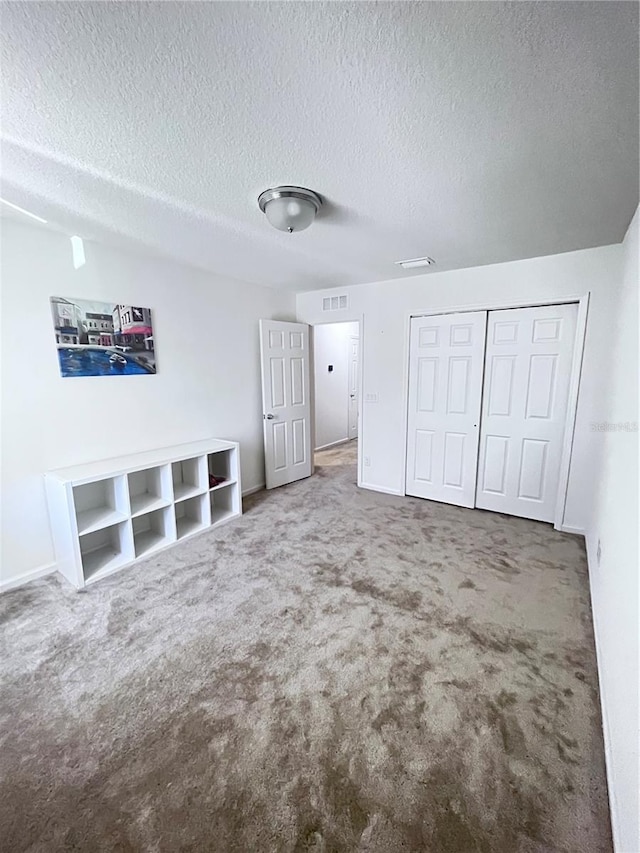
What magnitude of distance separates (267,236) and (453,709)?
2.94 meters

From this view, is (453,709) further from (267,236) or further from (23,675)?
(267,236)

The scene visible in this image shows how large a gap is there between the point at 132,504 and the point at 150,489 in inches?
10.6

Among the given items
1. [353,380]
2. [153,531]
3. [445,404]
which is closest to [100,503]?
[153,531]

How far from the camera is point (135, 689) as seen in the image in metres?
1.71

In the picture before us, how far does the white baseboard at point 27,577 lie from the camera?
2.48 m

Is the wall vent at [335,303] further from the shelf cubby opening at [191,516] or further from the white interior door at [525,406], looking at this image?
the shelf cubby opening at [191,516]

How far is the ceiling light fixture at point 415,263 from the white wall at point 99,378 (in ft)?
5.50

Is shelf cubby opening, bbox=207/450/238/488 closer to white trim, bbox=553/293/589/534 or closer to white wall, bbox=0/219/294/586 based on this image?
white wall, bbox=0/219/294/586

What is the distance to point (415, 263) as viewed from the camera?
3.26 metres

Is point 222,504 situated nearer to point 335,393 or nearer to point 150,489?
point 150,489

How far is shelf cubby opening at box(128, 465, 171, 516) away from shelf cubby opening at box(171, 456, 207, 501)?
0.40 ft

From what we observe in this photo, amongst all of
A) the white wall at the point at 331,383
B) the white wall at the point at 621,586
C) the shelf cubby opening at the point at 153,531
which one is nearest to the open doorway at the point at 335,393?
the white wall at the point at 331,383

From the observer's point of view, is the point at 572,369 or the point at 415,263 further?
the point at 415,263

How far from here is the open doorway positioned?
6.14 m
